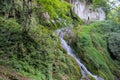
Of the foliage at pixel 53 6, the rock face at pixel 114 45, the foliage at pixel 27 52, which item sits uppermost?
the foliage at pixel 53 6

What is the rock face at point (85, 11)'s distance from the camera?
2635 centimetres

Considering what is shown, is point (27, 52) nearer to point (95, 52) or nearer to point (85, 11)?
point (95, 52)

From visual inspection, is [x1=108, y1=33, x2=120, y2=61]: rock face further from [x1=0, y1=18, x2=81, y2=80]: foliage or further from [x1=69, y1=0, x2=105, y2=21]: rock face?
[x1=69, y1=0, x2=105, y2=21]: rock face

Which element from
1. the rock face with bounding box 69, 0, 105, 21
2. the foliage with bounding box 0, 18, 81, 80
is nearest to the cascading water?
the foliage with bounding box 0, 18, 81, 80

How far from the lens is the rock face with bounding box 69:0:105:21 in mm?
26353

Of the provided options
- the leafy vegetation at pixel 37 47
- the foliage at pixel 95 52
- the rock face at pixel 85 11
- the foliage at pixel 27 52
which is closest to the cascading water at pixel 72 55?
the leafy vegetation at pixel 37 47

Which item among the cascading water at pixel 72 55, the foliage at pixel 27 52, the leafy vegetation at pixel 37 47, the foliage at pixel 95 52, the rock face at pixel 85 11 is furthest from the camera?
the rock face at pixel 85 11

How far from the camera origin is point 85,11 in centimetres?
2873

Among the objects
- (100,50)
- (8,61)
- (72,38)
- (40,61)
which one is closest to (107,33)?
(100,50)

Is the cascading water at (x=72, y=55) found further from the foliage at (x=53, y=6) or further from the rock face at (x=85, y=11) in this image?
the rock face at (x=85, y=11)

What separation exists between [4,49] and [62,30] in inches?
323

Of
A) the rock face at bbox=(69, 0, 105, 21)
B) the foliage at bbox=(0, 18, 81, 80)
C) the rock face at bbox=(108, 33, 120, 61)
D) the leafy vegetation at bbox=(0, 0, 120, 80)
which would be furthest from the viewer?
the rock face at bbox=(69, 0, 105, 21)

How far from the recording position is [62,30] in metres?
15.5

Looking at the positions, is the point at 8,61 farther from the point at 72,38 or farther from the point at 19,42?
the point at 72,38
